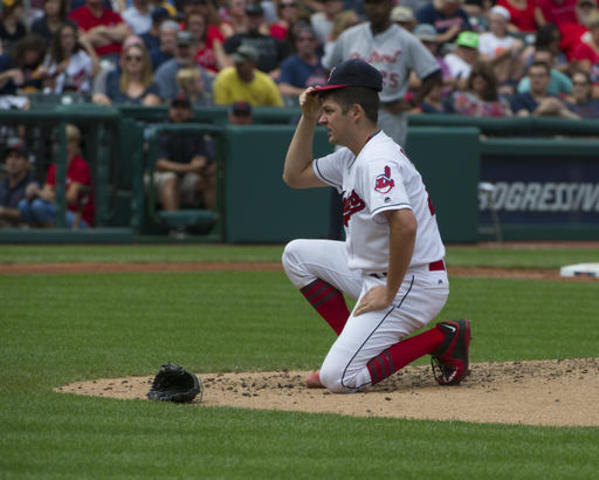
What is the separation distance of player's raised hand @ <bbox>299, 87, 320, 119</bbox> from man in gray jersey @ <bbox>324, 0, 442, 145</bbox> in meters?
4.40

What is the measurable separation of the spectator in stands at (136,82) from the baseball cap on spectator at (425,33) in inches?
147

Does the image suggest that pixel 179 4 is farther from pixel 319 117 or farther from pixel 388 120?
pixel 319 117

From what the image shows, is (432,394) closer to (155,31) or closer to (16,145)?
(16,145)

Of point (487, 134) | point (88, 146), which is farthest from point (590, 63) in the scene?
point (88, 146)

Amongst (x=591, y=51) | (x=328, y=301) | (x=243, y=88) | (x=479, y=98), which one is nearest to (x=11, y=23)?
(x=243, y=88)

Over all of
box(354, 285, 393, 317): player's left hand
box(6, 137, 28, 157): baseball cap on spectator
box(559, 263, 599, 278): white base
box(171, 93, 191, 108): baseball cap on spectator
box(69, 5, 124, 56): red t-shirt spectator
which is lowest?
box(559, 263, 599, 278): white base

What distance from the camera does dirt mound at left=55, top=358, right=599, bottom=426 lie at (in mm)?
4988

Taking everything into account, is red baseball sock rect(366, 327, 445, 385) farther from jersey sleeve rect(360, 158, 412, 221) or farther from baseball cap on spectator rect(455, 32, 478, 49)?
baseball cap on spectator rect(455, 32, 478, 49)

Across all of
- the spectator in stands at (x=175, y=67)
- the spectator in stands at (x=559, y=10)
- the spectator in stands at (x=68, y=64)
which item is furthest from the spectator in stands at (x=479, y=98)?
the spectator in stands at (x=68, y=64)

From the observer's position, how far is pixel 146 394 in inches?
209

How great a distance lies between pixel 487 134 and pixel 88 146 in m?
4.99

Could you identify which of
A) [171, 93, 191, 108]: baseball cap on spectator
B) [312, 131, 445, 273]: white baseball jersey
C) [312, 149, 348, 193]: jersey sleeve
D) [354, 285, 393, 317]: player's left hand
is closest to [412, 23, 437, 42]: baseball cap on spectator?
[171, 93, 191, 108]: baseball cap on spectator

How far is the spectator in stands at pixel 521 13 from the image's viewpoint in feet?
61.3

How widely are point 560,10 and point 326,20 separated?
13.8 feet
